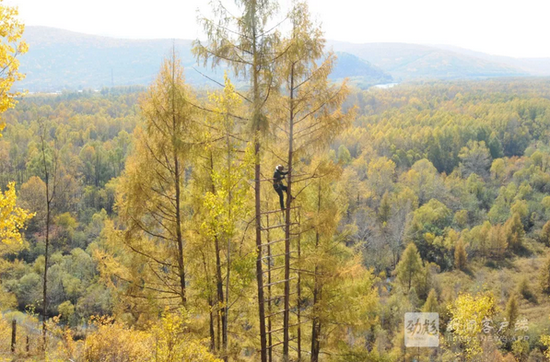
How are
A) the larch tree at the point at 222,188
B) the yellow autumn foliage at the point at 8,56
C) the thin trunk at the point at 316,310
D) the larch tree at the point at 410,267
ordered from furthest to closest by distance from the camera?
1. the larch tree at the point at 410,267
2. the thin trunk at the point at 316,310
3. the larch tree at the point at 222,188
4. the yellow autumn foliage at the point at 8,56

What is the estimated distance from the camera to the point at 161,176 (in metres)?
9.70

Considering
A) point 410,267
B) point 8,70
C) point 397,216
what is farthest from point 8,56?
point 397,216

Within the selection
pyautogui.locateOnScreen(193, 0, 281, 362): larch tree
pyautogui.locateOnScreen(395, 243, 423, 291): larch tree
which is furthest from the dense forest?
pyautogui.locateOnScreen(395, 243, 423, 291): larch tree

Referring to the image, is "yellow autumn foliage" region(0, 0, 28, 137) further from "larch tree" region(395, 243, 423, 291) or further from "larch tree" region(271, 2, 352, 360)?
"larch tree" region(395, 243, 423, 291)

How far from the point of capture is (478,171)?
6462 cm

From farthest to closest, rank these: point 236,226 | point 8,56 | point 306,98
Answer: point 236,226
point 306,98
point 8,56

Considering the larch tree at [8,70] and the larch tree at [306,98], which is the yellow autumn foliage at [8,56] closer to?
the larch tree at [8,70]

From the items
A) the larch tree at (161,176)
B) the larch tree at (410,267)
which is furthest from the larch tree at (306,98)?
the larch tree at (410,267)

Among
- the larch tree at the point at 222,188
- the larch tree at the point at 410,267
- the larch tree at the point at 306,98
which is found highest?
the larch tree at the point at 306,98

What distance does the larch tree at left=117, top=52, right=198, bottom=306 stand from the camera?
927 centimetres

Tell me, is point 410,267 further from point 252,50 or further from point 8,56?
point 8,56

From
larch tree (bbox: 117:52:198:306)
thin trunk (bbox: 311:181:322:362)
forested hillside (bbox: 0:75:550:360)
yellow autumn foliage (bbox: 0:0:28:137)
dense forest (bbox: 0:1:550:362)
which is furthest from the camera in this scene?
forested hillside (bbox: 0:75:550:360)

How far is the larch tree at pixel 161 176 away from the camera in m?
9.27

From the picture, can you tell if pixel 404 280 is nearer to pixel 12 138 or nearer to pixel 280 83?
pixel 280 83
